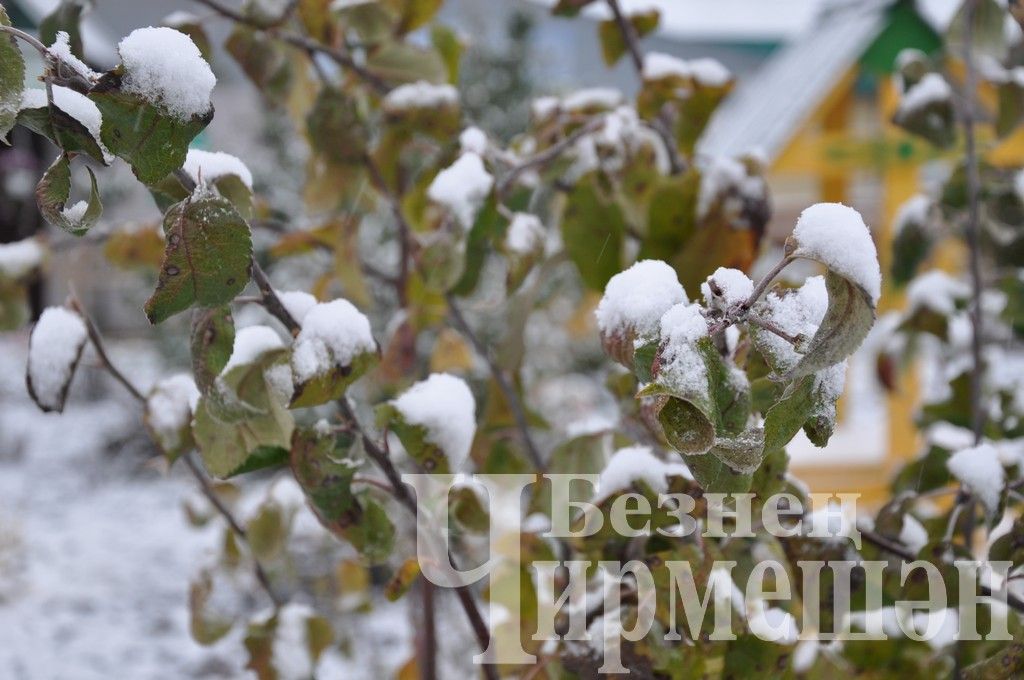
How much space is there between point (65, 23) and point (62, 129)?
0.21 metres

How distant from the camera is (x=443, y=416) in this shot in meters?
0.37

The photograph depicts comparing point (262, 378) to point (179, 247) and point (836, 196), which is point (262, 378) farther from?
point (836, 196)

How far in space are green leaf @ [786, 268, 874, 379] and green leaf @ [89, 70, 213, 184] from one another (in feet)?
0.60

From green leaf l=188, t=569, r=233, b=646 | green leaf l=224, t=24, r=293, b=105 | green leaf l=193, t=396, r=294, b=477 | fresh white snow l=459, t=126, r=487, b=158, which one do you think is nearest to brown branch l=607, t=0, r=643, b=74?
fresh white snow l=459, t=126, r=487, b=158

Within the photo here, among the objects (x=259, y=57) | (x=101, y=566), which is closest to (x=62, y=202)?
(x=259, y=57)

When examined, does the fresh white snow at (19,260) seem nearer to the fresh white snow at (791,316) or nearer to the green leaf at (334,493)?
the green leaf at (334,493)

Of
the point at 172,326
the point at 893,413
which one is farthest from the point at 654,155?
the point at 172,326

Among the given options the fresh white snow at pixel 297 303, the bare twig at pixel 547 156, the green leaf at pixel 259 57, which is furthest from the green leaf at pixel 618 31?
the fresh white snow at pixel 297 303

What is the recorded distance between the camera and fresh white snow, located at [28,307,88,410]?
39 centimetres

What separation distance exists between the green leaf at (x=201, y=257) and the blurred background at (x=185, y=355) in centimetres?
42

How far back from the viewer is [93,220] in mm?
259

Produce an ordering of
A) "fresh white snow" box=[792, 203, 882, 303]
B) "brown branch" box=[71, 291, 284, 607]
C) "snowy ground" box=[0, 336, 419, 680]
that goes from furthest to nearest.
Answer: "snowy ground" box=[0, 336, 419, 680] < "brown branch" box=[71, 291, 284, 607] < "fresh white snow" box=[792, 203, 882, 303]

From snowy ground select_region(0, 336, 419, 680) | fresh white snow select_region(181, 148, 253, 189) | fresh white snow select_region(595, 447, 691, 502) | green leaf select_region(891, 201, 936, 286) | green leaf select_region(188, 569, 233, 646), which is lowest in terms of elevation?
snowy ground select_region(0, 336, 419, 680)

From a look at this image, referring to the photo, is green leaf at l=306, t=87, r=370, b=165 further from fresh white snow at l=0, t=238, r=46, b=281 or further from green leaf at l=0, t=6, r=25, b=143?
green leaf at l=0, t=6, r=25, b=143
